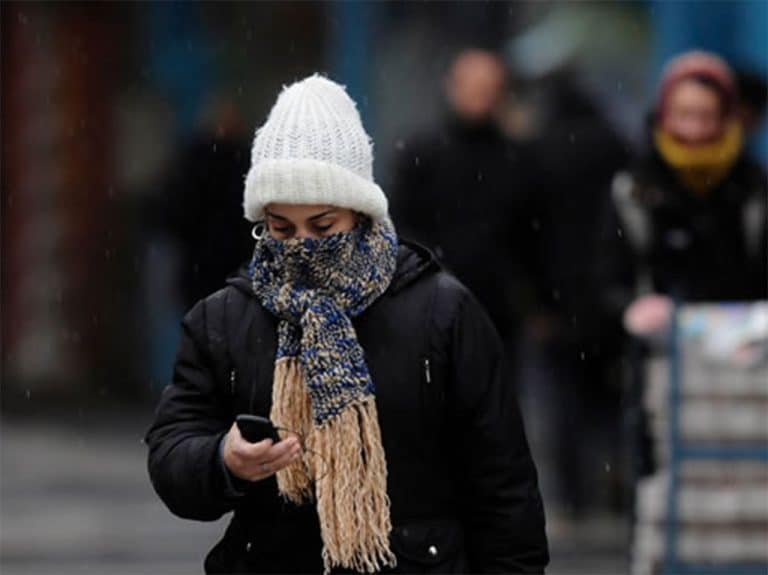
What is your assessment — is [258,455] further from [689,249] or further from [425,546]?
[689,249]

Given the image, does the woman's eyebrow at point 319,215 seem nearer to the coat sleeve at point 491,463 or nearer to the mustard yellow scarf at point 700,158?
the coat sleeve at point 491,463

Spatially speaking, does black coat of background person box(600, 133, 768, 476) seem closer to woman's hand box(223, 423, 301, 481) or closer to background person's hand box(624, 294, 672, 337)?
background person's hand box(624, 294, 672, 337)

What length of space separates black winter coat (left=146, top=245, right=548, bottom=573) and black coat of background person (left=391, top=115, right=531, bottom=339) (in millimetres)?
5294

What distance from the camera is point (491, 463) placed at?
4.11 m

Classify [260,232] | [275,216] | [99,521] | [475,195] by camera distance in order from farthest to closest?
[99,521] < [475,195] < [260,232] < [275,216]

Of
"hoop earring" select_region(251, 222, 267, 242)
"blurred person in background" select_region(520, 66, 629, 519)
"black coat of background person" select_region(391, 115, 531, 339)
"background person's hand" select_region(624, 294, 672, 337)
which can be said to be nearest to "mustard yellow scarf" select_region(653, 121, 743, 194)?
"background person's hand" select_region(624, 294, 672, 337)

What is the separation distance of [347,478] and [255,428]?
265 mm

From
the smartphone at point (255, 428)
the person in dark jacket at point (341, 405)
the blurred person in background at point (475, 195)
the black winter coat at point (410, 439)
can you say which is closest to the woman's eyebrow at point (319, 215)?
the person in dark jacket at point (341, 405)

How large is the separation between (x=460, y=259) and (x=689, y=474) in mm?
2255

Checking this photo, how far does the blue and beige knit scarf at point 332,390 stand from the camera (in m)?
4.05

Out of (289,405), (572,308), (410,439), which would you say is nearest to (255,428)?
(289,405)

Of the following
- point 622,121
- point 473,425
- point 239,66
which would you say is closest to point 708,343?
point 473,425

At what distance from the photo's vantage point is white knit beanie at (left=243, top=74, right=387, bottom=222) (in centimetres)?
410

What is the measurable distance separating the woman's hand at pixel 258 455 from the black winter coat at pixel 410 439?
5.5 inches
